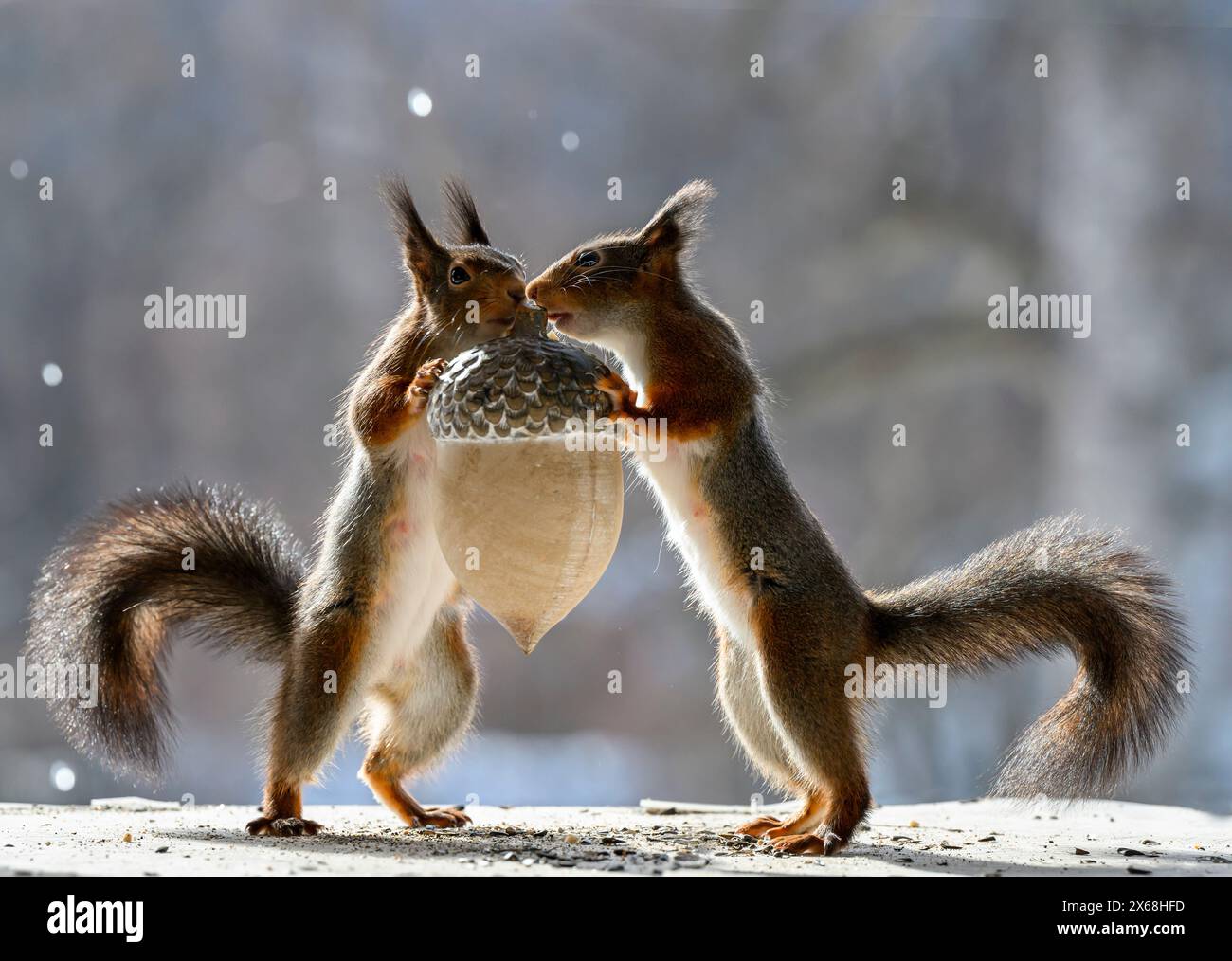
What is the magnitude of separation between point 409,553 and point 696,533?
0.64 meters

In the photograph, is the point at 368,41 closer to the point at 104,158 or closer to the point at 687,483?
the point at 104,158

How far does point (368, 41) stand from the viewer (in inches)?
186

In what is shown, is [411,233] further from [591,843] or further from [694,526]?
[591,843]

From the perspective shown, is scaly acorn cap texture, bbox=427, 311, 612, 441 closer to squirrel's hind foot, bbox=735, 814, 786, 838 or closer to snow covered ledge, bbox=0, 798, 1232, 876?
snow covered ledge, bbox=0, 798, 1232, 876

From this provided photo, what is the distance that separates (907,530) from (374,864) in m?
3.43

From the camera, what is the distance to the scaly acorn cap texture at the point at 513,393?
2078 mm

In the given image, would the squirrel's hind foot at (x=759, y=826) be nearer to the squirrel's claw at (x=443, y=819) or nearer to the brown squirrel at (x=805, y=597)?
the brown squirrel at (x=805, y=597)

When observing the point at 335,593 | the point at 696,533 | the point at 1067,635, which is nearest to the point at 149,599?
the point at 335,593

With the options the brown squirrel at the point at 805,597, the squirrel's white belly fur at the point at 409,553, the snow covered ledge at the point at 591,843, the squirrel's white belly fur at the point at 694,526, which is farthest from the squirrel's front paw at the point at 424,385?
the snow covered ledge at the point at 591,843

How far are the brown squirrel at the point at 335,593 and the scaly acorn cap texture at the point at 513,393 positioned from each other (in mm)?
262

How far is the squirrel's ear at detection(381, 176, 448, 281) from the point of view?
2.72 m
